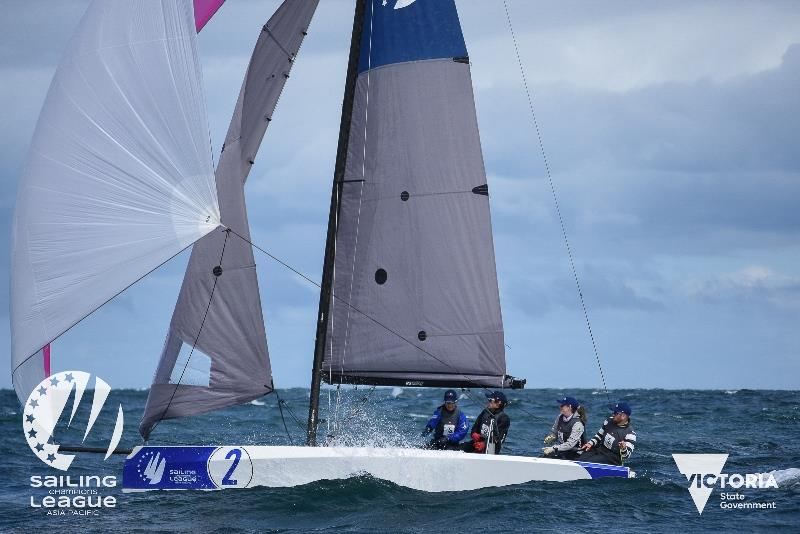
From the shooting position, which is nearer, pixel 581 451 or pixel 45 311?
pixel 45 311

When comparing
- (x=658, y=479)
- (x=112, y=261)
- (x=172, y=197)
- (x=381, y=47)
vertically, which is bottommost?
(x=658, y=479)

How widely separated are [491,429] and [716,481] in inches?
158

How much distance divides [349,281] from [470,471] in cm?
313

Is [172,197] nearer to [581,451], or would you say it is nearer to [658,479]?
[581,451]

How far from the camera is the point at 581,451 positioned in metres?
15.9

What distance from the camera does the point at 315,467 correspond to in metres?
14.4

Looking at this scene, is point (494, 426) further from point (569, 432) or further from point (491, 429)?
point (569, 432)

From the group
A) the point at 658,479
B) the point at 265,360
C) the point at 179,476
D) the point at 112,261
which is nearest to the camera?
the point at 112,261

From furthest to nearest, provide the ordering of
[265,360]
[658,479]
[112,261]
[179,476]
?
[658,479]
[265,360]
[179,476]
[112,261]

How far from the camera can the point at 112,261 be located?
1281cm

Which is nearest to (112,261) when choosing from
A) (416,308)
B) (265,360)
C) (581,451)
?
(265,360)

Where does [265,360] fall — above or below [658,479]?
above

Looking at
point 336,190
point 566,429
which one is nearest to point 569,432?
point 566,429

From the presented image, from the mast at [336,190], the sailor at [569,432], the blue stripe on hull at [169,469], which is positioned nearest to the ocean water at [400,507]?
the blue stripe on hull at [169,469]
